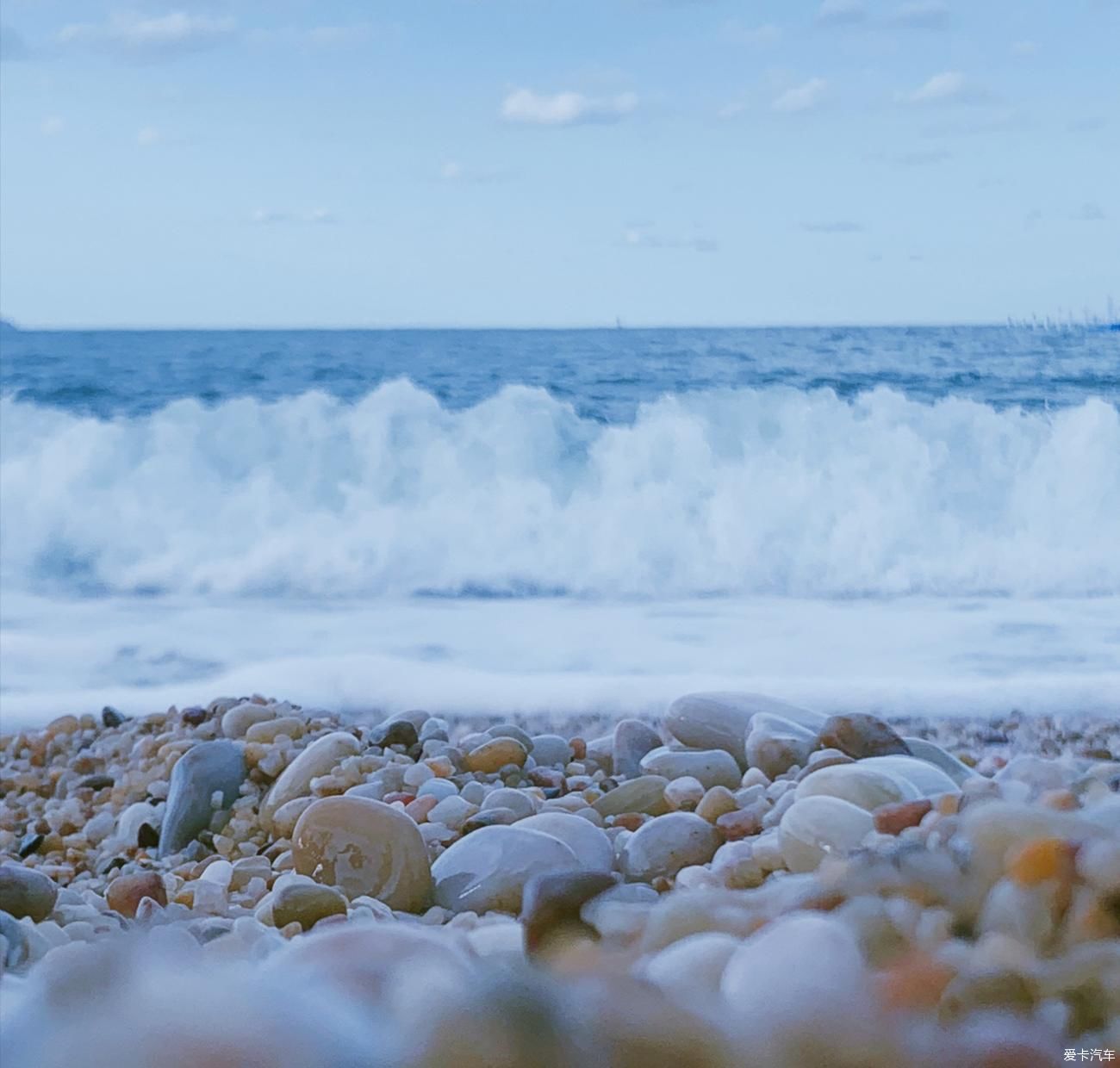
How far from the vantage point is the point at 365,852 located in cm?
102

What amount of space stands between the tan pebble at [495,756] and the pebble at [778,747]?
0.29 metres

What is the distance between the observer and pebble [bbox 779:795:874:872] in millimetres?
890

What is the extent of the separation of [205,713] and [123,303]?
4903mm

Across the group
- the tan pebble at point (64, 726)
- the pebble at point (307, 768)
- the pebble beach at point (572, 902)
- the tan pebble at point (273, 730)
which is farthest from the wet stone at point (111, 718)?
the pebble at point (307, 768)

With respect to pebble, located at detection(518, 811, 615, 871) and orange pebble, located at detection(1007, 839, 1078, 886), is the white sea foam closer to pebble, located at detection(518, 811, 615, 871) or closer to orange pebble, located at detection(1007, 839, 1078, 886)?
pebble, located at detection(518, 811, 615, 871)

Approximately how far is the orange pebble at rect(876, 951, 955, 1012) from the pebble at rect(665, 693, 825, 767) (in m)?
0.81

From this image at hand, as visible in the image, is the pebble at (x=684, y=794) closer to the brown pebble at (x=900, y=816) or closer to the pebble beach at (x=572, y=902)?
the pebble beach at (x=572, y=902)

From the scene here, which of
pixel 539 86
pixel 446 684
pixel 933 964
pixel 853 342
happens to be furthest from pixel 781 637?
pixel 853 342

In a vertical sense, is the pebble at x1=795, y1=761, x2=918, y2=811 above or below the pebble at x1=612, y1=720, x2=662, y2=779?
above

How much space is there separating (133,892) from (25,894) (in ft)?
0.38

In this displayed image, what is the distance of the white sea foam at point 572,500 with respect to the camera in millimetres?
3412

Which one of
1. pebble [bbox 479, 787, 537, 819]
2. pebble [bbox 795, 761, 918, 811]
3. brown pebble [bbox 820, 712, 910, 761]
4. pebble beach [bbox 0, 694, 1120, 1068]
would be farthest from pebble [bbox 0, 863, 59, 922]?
brown pebble [bbox 820, 712, 910, 761]

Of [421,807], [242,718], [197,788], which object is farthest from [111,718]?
[421,807]

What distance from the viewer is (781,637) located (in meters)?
2.51
